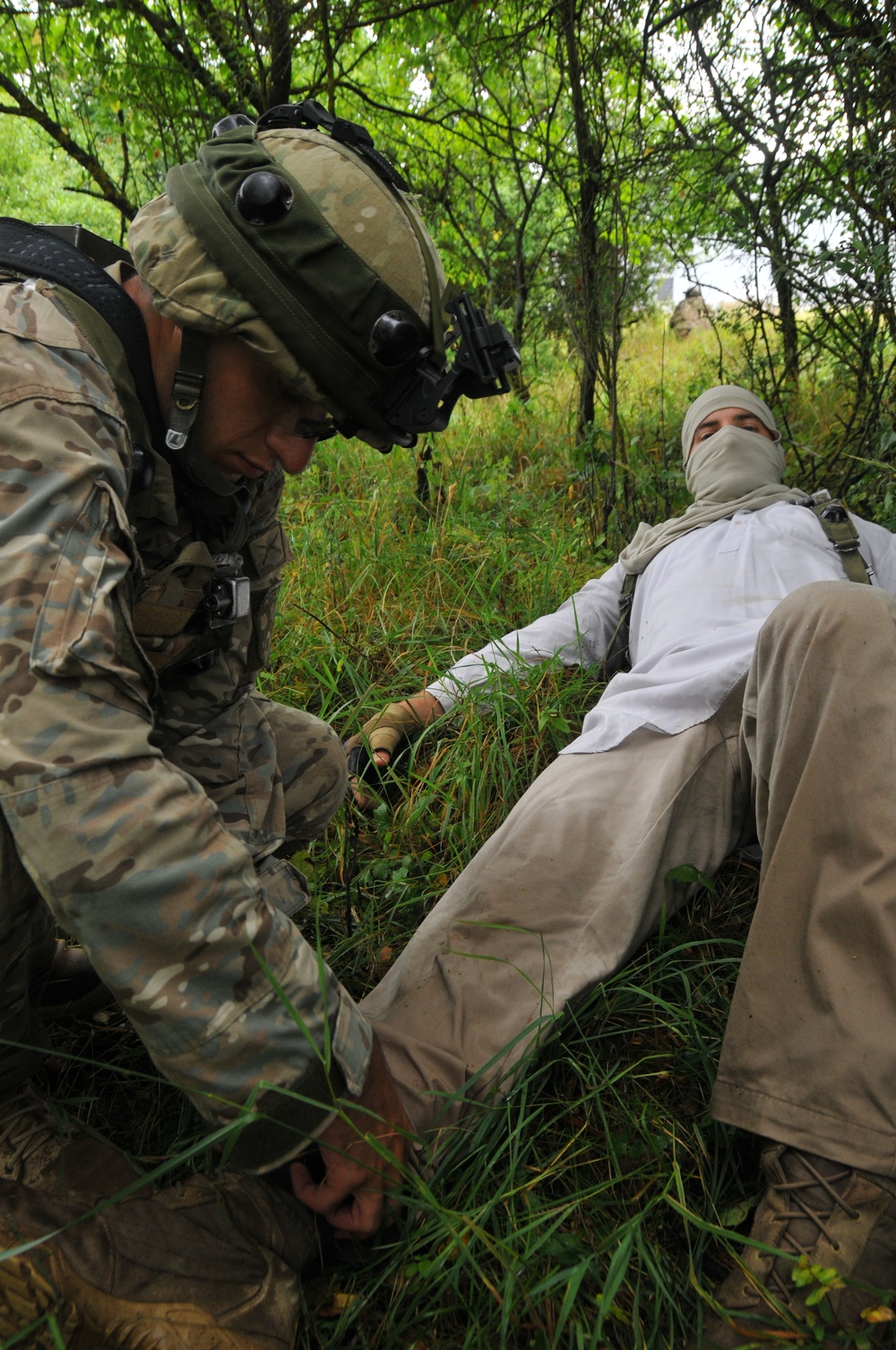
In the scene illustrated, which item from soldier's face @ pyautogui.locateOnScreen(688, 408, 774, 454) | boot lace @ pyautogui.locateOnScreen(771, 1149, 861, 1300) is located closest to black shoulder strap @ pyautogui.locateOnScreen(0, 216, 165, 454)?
boot lace @ pyautogui.locateOnScreen(771, 1149, 861, 1300)

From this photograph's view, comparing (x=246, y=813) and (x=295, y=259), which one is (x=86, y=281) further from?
(x=246, y=813)

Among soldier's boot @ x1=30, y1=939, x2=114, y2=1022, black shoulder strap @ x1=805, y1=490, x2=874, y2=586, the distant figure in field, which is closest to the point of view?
soldier's boot @ x1=30, y1=939, x2=114, y2=1022

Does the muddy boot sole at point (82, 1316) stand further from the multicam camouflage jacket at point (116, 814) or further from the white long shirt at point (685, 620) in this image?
the white long shirt at point (685, 620)

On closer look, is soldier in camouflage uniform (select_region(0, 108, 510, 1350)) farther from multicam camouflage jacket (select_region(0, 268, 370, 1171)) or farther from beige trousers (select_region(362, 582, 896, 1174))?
beige trousers (select_region(362, 582, 896, 1174))

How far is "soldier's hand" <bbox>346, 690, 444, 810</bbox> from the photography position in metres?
2.55

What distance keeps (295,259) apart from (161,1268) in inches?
60.2

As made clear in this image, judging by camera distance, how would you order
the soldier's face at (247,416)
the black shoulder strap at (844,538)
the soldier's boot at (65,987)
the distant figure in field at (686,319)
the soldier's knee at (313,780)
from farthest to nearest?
the distant figure in field at (686,319), the black shoulder strap at (844,538), the soldier's knee at (313,780), the soldier's boot at (65,987), the soldier's face at (247,416)

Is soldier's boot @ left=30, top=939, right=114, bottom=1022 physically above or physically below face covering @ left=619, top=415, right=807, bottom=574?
below

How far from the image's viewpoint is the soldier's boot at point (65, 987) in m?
1.82

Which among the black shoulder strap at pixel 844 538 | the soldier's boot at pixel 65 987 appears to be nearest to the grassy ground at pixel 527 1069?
the soldier's boot at pixel 65 987

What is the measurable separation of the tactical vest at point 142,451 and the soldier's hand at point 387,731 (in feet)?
2.64

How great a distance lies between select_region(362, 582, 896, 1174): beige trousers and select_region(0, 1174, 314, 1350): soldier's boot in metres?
0.33

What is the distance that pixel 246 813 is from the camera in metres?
1.89

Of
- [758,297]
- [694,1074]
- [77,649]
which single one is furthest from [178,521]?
[758,297]
